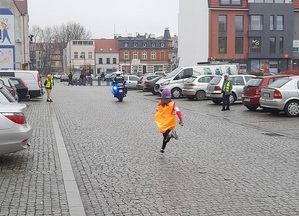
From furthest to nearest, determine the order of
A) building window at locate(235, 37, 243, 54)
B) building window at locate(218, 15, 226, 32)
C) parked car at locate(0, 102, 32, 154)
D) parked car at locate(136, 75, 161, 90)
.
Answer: building window at locate(235, 37, 243, 54), building window at locate(218, 15, 226, 32), parked car at locate(136, 75, 161, 90), parked car at locate(0, 102, 32, 154)

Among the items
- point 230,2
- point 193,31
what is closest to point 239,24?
point 230,2

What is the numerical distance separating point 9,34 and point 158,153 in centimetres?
3319

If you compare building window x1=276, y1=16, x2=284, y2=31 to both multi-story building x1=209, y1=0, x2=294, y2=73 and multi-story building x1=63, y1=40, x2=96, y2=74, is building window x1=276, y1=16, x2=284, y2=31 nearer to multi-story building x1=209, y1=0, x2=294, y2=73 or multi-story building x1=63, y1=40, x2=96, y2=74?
multi-story building x1=209, y1=0, x2=294, y2=73

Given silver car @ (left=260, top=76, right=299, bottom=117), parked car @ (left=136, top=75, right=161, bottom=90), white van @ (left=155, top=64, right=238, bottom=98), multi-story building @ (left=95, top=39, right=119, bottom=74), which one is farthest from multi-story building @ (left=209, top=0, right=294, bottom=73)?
multi-story building @ (left=95, top=39, right=119, bottom=74)

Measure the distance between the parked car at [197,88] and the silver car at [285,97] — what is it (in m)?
9.32

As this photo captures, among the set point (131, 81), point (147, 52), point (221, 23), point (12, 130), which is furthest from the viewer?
point (147, 52)

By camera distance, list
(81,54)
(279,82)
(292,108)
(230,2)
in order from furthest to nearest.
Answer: (81,54), (230,2), (279,82), (292,108)

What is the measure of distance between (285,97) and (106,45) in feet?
315

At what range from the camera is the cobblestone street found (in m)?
5.78

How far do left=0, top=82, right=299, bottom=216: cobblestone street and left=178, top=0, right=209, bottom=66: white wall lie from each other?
47235 millimetres

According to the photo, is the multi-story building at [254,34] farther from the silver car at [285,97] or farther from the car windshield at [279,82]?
the silver car at [285,97]

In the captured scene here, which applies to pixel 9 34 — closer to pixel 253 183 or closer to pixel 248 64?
pixel 248 64

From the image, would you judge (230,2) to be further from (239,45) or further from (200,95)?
(200,95)

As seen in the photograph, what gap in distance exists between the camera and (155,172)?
25.4 ft
